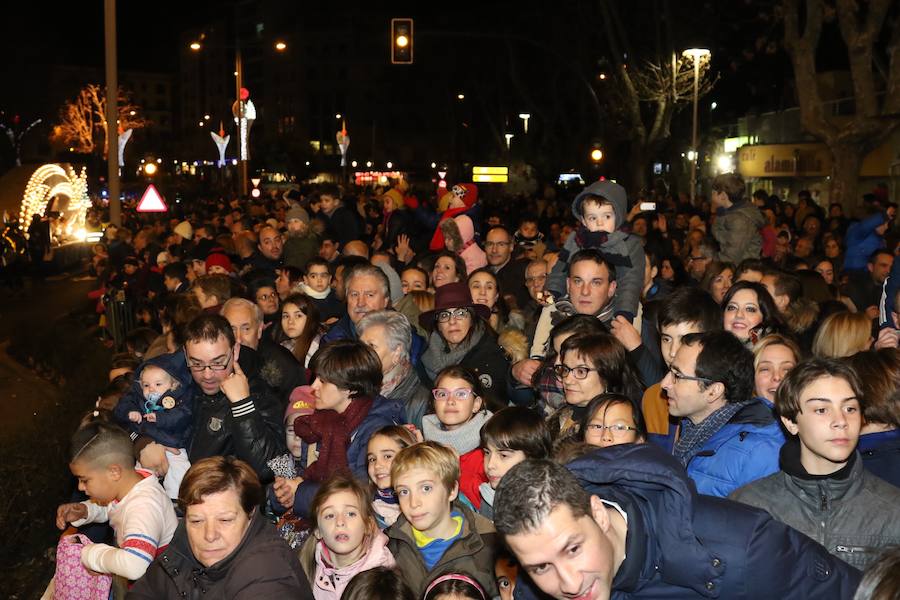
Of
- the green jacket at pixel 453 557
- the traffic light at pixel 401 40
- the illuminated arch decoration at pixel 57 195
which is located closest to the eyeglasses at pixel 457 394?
the green jacket at pixel 453 557

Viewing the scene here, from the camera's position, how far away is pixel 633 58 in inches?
1367

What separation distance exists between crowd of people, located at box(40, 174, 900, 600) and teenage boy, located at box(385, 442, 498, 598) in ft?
0.04

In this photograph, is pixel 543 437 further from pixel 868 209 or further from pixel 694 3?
pixel 694 3

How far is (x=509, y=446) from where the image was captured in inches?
184

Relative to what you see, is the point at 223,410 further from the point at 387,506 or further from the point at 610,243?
the point at 610,243

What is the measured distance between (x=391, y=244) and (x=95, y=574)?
8.81 meters

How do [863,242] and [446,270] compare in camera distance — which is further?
[863,242]

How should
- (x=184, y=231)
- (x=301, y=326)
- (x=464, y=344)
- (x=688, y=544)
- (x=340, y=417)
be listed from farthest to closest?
(x=184, y=231) < (x=301, y=326) < (x=464, y=344) < (x=340, y=417) < (x=688, y=544)

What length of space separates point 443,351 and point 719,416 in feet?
8.81

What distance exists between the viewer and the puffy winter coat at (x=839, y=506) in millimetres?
3795

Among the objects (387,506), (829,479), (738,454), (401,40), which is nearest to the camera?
(829,479)

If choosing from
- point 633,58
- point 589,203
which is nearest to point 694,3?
point 633,58

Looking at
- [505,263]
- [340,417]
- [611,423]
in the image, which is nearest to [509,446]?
[611,423]

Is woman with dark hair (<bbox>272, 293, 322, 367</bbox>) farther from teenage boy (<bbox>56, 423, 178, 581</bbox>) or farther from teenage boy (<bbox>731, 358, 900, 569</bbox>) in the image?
teenage boy (<bbox>731, 358, 900, 569</bbox>)
